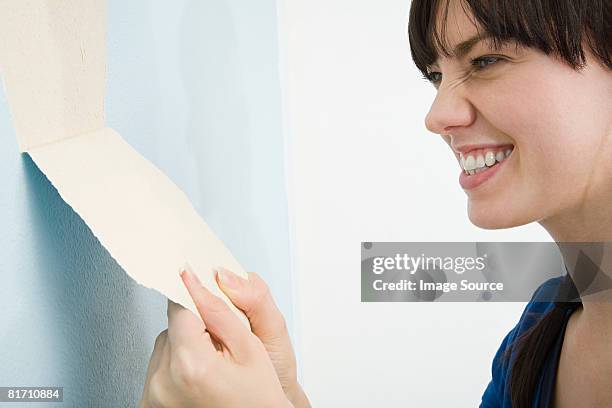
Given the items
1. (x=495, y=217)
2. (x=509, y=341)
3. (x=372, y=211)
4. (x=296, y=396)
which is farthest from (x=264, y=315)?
(x=372, y=211)

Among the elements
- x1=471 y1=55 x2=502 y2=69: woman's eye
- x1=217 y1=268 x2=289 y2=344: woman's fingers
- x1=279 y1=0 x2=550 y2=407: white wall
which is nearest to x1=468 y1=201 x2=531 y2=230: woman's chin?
x1=471 y1=55 x2=502 y2=69: woman's eye

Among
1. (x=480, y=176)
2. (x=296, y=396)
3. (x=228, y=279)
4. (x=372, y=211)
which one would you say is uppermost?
(x=372, y=211)

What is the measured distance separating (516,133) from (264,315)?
1.01 ft

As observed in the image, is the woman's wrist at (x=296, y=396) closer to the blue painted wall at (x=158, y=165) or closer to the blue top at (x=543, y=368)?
the blue painted wall at (x=158, y=165)

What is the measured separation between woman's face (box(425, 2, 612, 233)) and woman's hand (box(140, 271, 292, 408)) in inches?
12.8

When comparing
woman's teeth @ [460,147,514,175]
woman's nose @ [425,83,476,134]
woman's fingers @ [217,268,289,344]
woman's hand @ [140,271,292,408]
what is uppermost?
woman's nose @ [425,83,476,134]

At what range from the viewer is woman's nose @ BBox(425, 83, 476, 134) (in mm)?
702

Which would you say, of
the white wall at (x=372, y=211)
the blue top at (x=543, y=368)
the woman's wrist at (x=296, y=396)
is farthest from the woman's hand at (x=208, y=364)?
the white wall at (x=372, y=211)

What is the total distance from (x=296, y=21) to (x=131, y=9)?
781 millimetres

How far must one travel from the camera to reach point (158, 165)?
714mm

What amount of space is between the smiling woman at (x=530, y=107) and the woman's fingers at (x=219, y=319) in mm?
326

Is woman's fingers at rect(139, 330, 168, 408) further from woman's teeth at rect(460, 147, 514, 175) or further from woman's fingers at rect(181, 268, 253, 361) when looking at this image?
woman's teeth at rect(460, 147, 514, 175)

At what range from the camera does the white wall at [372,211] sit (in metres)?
1.40

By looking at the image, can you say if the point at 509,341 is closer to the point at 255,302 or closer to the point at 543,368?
the point at 543,368
